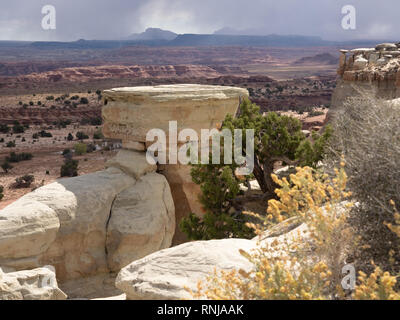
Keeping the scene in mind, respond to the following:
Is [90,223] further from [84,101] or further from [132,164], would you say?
[84,101]

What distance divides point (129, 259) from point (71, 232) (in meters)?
1.12

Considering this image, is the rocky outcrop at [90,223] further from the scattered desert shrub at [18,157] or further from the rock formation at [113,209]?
the scattered desert shrub at [18,157]

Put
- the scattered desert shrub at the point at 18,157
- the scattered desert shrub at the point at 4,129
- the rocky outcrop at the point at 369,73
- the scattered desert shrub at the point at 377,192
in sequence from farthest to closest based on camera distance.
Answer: the scattered desert shrub at the point at 4,129
the scattered desert shrub at the point at 18,157
the rocky outcrop at the point at 369,73
the scattered desert shrub at the point at 377,192

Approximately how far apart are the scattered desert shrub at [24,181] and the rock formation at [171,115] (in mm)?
8176

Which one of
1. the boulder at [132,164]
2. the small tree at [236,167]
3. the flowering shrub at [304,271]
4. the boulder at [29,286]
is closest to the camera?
the flowering shrub at [304,271]

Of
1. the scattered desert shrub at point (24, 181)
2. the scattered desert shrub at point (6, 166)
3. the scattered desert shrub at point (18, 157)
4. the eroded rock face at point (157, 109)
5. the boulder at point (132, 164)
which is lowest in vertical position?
the scattered desert shrub at point (24, 181)

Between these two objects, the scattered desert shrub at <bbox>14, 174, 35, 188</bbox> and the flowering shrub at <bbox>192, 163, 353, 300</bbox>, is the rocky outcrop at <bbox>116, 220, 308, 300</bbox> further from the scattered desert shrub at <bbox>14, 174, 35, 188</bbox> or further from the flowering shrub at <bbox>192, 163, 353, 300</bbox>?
the scattered desert shrub at <bbox>14, 174, 35, 188</bbox>

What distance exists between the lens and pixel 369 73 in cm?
1294

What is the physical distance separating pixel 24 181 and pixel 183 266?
13.6 meters

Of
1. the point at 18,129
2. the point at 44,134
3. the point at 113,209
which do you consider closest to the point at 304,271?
the point at 113,209

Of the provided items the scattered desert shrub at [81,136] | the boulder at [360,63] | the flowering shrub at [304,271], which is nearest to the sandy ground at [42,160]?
the scattered desert shrub at [81,136]

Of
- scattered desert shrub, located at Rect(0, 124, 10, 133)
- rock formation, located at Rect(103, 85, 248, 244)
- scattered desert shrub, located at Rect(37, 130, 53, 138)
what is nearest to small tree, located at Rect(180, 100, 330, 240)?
rock formation, located at Rect(103, 85, 248, 244)

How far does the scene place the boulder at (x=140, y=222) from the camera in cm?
730

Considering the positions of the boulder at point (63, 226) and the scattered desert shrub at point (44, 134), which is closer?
the boulder at point (63, 226)
